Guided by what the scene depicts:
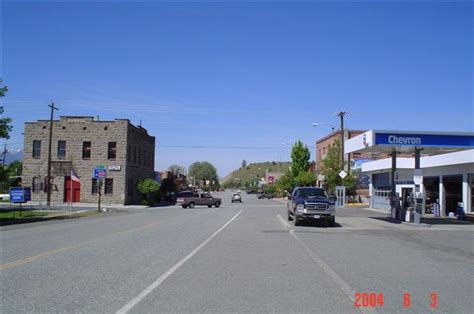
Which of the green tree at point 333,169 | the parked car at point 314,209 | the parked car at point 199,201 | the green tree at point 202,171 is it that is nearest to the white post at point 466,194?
the parked car at point 314,209

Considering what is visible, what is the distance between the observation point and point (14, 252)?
13969mm

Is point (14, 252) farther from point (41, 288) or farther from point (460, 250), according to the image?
point (460, 250)

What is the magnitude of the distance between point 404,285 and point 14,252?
10.4 m

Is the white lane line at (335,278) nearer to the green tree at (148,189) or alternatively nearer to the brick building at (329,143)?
the green tree at (148,189)

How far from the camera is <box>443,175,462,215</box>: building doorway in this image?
34094 millimetres

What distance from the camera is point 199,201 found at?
55062 mm

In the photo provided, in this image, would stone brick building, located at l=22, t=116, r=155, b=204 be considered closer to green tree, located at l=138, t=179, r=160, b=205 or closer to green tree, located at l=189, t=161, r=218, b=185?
green tree, located at l=138, t=179, r=160, b=205

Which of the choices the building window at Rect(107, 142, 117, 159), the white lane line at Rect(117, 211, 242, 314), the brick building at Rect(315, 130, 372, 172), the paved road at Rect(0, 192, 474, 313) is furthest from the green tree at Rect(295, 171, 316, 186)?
the white lane line at Rect(117, 211, 242, 314)

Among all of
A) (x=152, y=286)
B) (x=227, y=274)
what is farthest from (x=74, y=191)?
(x=152, y=286)

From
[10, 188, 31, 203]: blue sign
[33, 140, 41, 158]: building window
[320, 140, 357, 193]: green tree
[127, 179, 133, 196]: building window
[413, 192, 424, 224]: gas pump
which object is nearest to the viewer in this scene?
[413, 192, 424, 224]: gas pump

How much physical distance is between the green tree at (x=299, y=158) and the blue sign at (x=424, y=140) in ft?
193

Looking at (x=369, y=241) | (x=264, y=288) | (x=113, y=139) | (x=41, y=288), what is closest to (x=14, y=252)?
(x=41, y=288)

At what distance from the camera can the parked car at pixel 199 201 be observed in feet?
177

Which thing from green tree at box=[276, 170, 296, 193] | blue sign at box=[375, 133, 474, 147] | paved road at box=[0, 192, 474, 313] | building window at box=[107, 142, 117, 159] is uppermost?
building window at box=[107, 142, 117, 159]
